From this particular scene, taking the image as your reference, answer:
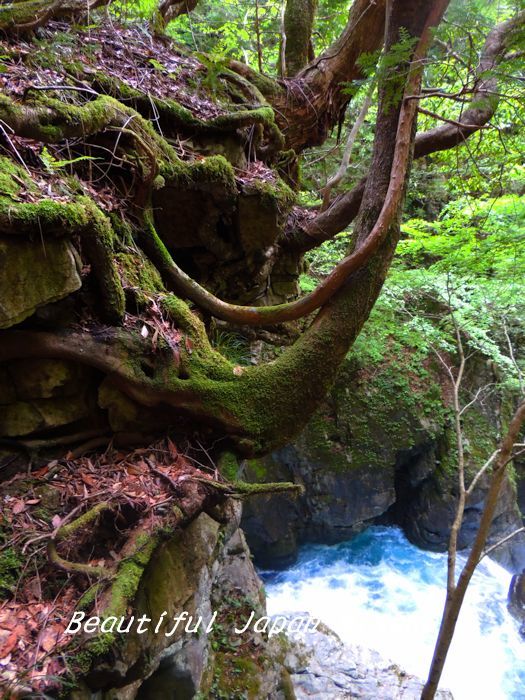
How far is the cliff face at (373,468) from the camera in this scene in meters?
7.25

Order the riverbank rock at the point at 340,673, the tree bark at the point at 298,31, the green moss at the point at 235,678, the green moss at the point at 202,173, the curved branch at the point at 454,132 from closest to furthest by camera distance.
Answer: the curved branch at the point at 454,132, the green moss at the point at 202,173, the green moss at the point at 235,678, the riverbank rock at the point at 340,673, the tree bark at the point at 298,31

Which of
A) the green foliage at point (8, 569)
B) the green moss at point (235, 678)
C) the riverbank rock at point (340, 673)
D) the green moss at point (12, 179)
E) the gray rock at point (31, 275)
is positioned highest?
the green moss at point (12, 179)

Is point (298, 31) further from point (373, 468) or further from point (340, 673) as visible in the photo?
point (340, 673)

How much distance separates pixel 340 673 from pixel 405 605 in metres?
2.02

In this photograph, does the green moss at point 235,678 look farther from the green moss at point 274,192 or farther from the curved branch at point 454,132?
the curved branch at point 454,132

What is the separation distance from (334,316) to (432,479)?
5.95 m

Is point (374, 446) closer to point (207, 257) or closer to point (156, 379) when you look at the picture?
point (207, 257)

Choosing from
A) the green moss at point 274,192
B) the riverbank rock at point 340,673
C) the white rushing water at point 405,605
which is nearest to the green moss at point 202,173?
the green moss at point 274,192

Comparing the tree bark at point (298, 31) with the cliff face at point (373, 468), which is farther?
the cliff face at point (373, 468)

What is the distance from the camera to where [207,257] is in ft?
14.4

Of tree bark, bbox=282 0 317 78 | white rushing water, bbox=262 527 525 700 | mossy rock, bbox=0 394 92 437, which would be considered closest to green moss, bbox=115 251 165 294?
mossy rock, bbox=0 394 92 437

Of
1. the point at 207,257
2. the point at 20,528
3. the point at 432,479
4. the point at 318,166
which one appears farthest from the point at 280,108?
the point at 432,479

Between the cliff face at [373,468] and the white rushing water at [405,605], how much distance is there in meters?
0.36

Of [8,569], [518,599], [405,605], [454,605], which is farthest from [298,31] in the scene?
[518,599]
